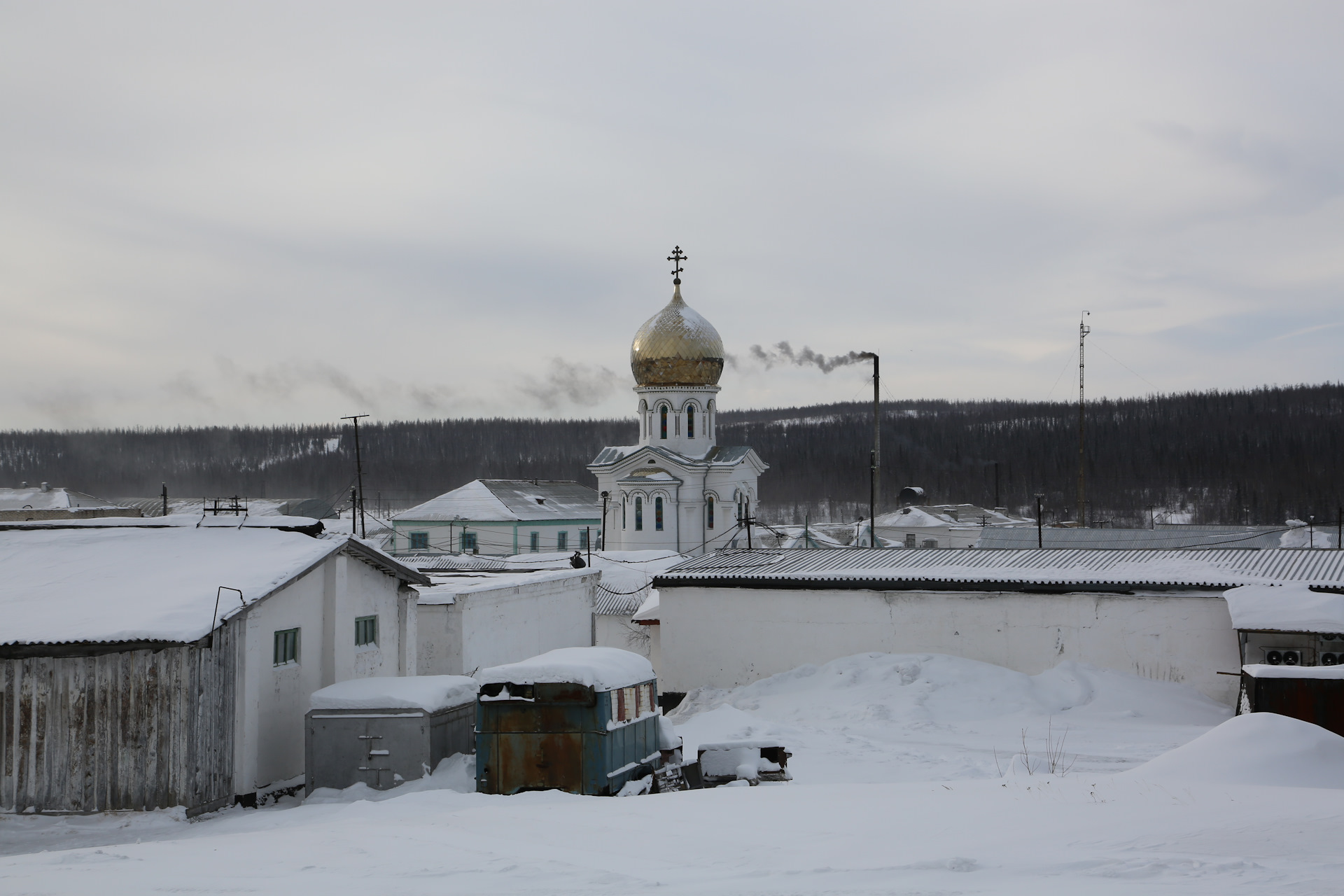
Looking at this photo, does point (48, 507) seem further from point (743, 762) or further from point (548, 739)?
point (743, 762)

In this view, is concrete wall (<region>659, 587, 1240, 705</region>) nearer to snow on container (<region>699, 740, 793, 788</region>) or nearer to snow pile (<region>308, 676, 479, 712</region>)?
snow pile (<region>308, 676, 479, 712</region>)

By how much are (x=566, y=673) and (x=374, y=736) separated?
11.0 feet

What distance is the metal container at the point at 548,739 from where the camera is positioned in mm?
13891

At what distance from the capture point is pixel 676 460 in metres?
52.6

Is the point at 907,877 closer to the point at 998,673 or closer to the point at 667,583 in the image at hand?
the point at 998,673

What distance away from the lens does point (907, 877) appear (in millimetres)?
7793

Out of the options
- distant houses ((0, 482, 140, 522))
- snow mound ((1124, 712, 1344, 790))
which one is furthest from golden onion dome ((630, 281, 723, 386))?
snow mound ((1124, 712, 1344, 790))

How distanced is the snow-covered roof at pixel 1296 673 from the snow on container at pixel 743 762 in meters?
5.98

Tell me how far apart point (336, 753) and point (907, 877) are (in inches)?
399

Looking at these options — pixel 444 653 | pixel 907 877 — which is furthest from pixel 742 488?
pixel 907 877

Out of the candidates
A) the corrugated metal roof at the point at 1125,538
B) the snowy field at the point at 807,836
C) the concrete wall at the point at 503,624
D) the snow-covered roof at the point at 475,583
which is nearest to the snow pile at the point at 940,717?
the snowy field at the point at 807,836

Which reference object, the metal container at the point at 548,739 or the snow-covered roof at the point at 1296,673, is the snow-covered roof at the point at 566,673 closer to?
the metal container at the point at 548,739

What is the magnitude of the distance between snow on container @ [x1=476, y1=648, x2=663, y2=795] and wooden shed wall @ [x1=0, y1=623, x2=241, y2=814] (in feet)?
12.6

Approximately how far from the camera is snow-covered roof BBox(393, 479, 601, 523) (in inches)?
2400
